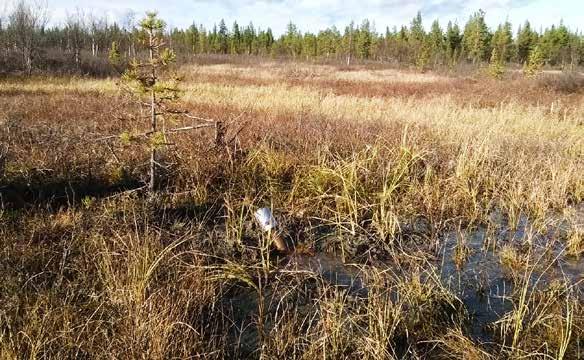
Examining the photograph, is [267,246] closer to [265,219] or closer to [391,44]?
[265,219]

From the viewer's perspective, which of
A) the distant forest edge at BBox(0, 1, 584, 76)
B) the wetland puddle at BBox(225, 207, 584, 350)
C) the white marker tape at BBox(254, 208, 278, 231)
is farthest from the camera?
the distant forest edge at BBox(0, 1, 584, 76)

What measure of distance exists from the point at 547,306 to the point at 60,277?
10.6 ft

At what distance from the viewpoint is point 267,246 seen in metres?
3.07

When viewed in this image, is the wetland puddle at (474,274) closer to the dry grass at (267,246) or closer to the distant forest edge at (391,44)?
the dry grass at (267,246)

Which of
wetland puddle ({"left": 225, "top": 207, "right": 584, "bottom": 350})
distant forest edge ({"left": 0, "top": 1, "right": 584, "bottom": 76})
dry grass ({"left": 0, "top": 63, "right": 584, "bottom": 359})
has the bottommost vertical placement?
wetland puddle ({"left": 225, "top": 207, "right": 584, "bottom": 350})

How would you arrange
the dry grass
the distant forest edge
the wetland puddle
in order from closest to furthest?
the dry grass < the wetland puddle < the distant forest edge

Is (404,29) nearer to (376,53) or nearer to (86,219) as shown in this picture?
(376,53)

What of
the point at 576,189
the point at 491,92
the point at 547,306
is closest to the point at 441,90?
the point at 491,92

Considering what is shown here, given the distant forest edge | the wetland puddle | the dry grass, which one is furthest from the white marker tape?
the distant forest edge

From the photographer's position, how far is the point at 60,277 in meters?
2.62

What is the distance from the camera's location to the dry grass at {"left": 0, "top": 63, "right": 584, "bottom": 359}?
2.20 meters

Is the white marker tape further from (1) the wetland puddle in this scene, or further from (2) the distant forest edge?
(2) the distant forest edge

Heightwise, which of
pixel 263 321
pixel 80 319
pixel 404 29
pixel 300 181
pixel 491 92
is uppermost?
pixel 404 29

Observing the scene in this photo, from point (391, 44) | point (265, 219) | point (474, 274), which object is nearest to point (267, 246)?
point (265, 219)
